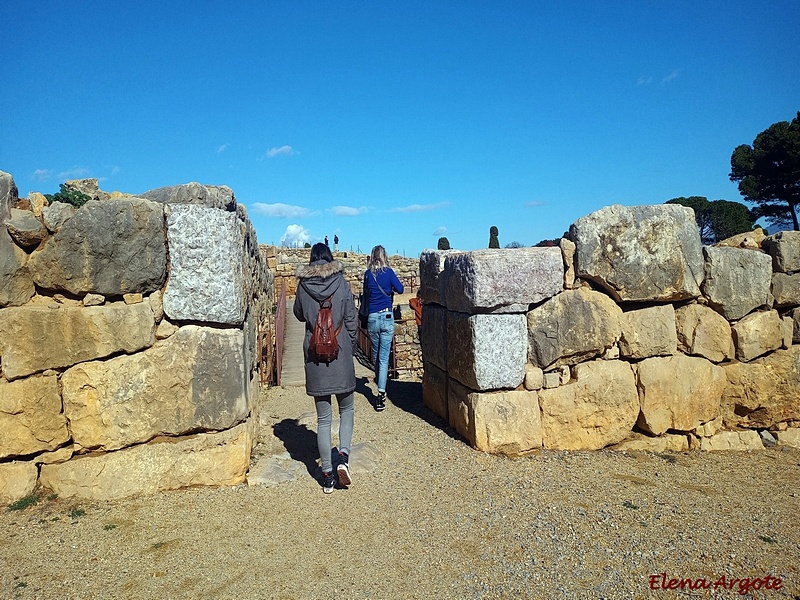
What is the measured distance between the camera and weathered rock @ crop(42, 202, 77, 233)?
361cm

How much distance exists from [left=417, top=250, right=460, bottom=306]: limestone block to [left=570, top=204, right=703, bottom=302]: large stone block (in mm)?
1304

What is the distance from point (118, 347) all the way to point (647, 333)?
4602mm

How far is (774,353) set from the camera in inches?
212

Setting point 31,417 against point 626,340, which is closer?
point 31,417

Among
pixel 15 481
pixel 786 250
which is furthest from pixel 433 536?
pixel 786 250

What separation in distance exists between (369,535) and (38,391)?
2473 mm

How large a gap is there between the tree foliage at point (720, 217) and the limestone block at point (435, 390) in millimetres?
22537

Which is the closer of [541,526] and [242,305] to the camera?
[541,526]

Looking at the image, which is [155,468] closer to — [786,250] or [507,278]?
[507,278]

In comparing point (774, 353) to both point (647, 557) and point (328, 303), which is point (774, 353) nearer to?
point (647, 557)

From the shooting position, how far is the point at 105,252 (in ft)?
11.9

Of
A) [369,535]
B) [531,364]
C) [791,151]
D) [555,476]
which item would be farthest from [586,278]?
[791,151]

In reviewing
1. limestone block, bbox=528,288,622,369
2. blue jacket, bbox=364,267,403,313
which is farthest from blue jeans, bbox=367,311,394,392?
limestone block, bbox=528,288,622,369

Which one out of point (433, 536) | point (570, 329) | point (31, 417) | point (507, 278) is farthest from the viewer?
point (570, 329)
